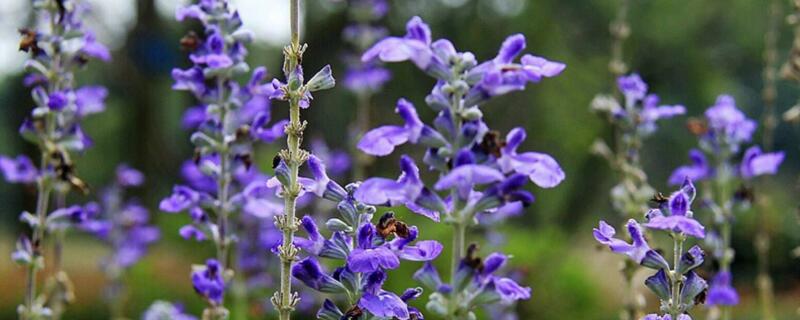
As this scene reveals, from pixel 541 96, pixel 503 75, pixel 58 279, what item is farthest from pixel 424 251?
pixel 541 96

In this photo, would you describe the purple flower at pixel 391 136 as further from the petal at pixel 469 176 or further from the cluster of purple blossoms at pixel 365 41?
the cluster of purple blossoms at pixel 365 41

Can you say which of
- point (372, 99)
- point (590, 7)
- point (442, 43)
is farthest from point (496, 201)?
point (372, 99)

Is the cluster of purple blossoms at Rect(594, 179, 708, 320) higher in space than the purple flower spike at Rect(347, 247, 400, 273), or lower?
higher

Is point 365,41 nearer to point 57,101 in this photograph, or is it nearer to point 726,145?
point 726,145

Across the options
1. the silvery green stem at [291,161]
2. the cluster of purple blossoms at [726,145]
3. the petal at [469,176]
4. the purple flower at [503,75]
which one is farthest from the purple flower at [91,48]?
the cluster of purple blossoms at [726,145]

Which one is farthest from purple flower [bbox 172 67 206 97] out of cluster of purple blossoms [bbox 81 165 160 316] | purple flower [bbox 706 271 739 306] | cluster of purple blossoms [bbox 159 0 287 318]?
cluster of purple blossoms [bbox 81 165 160 316]

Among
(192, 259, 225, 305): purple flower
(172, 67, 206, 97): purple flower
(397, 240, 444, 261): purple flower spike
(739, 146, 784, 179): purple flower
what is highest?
(739, 146, 784, 179): purple flower

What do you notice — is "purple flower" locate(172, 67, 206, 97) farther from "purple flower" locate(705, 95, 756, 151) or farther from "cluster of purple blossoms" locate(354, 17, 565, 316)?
"purple flower" locate(705, 95, 756, 151)
